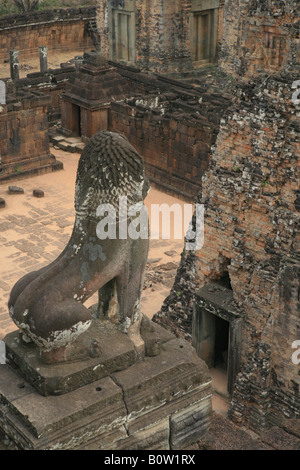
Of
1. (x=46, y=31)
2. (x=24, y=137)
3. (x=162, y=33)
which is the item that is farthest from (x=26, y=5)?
(x=24, y=137)

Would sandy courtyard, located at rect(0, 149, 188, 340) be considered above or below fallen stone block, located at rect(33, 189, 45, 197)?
below

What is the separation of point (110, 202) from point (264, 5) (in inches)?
166

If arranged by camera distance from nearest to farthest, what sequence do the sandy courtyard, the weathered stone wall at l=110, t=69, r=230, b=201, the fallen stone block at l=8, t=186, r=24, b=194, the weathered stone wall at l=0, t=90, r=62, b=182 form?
the sandy courtyard, the weathered stone wall at l=110, t=69, r=230, b=201, the fallen stone block at l=8, t=186, r=24, b=194, the weathered stone wall at l=0, t=90, r=62, b=182

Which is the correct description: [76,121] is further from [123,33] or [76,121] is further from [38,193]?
[123,33]

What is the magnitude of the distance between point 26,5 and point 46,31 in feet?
10.9

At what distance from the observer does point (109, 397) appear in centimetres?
711

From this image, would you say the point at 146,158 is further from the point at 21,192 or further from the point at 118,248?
the point at 118,248

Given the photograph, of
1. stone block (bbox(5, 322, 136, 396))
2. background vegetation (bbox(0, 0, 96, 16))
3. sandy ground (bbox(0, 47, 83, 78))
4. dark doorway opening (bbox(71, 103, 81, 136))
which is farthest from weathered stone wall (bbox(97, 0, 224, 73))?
stone block (bbox(5, 322, 136, 396))

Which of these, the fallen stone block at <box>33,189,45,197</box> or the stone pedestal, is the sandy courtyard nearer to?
the fallen stone block at <box>33,189,45,197</box>

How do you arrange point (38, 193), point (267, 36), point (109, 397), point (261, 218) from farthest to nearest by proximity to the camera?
point (38, 193) → point (261, 218) → point (267, 36) → point (109, 397)

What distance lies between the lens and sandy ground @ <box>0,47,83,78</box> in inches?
1287

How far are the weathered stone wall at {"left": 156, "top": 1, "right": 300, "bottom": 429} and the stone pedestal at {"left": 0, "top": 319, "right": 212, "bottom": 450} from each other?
2.69m

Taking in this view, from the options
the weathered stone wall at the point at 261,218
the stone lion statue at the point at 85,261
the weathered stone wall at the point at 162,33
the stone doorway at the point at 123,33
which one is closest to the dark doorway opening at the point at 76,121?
the weathered stone wall at the point at 162,33

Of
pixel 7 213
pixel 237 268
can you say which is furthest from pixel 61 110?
pixel 237 268
